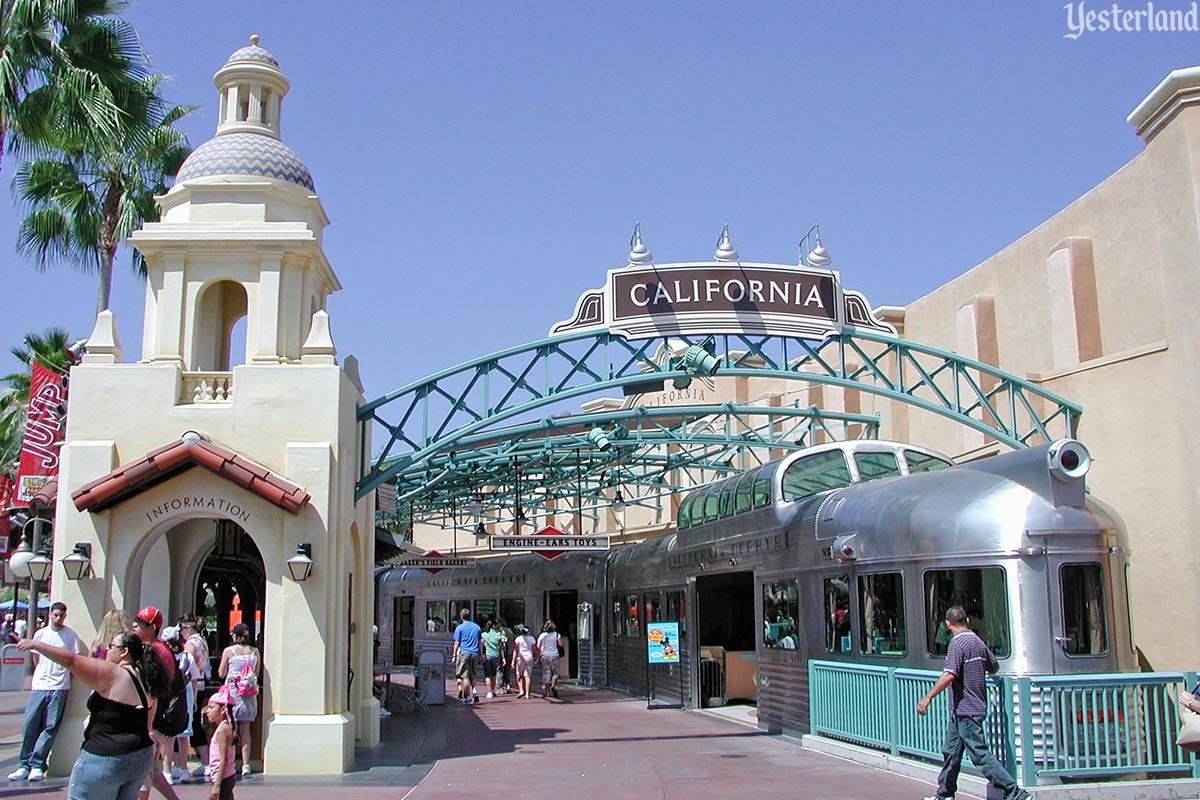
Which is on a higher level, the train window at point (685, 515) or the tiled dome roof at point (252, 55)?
the tiled dome roof at point (252, 55)

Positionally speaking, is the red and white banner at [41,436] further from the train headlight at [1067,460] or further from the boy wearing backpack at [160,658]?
the train headlight at [1067,460]

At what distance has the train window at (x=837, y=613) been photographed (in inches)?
525

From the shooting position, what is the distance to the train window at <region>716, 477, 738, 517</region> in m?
17.2

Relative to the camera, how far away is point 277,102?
15719mm

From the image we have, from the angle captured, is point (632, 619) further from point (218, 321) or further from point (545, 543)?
point (218, 321)

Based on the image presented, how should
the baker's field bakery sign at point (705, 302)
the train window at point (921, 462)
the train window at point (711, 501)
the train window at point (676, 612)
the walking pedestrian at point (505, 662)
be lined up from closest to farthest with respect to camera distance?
the train window at point (921, 462) < the baker's field bakery sign at point (705, 302) < the train window at point (711, 501) < the train window at point (676, 612) < the walking pedestrian at point (505, 662)

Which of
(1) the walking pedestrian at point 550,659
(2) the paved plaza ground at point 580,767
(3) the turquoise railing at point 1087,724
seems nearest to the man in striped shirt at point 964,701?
(3) the turquoise railing at point 1087,724

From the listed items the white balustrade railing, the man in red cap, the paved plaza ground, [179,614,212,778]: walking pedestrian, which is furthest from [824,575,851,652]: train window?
the man in red cap

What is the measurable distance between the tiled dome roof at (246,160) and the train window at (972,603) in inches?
359

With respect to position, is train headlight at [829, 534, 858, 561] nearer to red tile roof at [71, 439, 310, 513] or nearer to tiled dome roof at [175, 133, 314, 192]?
red tile roof at [71, 439, 310, 513]

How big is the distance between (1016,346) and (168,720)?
1778 cm

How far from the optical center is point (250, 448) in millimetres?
13133

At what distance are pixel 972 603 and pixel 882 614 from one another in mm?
1351

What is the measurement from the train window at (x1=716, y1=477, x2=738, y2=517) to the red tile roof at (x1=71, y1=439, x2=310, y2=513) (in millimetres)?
6921
